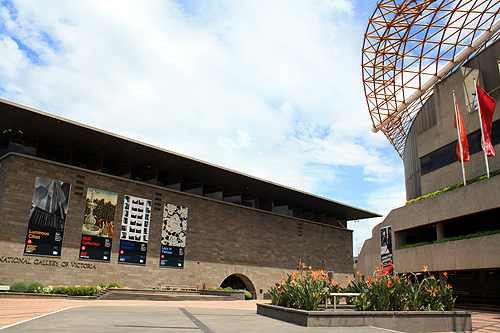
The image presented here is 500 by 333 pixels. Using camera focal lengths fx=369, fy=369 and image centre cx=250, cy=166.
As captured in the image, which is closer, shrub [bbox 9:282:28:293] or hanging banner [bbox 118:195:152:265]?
shrub [bbox 9:282:28:293]

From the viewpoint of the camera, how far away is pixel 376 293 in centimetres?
1132

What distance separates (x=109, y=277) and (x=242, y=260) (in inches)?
514

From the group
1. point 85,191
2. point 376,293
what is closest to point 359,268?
point 85,191

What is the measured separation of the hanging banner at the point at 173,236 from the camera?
31.0m

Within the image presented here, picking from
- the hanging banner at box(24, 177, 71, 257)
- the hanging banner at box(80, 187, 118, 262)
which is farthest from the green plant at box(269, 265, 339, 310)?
the hanging banner at box(24, 177, 71, 257)

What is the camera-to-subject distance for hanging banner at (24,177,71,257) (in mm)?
24641

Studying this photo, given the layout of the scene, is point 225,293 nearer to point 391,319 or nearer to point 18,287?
point 18,287

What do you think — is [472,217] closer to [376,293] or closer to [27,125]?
[376,293]

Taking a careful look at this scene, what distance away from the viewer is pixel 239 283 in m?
38.4

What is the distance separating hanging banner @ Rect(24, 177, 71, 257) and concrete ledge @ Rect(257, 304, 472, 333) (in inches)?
795

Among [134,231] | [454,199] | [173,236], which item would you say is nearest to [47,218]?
[134,231]

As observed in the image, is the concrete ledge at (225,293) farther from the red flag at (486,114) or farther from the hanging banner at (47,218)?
the red flag at (486,114)

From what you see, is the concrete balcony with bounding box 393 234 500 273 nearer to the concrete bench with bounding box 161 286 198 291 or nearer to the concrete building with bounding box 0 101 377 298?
the concrete building with bounding box 0 101 377 298

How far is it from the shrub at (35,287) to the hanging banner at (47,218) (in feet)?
8.51
